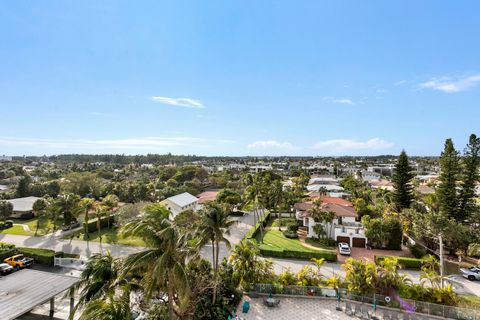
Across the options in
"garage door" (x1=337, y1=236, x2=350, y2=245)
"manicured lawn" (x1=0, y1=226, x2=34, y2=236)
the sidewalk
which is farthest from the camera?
"manicured lawn" (x1=0, y1=226, x2=34, y2=236)

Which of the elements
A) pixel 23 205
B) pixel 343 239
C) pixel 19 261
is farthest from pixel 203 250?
pixel 23 205

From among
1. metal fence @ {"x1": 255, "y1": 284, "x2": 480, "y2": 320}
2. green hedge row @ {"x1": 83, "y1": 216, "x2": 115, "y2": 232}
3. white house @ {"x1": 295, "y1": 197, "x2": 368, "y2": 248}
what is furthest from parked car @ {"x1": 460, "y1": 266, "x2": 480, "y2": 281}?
green hedge row @ {"x1": 83, "y1": 216, "x2": 115, "y2": 232}

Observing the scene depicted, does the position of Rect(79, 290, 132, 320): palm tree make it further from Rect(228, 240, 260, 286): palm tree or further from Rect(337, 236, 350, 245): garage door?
Rect(337, 236, 350, 245): garage door

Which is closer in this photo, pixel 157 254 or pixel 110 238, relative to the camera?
pixel 157 254

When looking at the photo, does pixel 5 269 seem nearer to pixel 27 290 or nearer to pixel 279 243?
pixel 27 290

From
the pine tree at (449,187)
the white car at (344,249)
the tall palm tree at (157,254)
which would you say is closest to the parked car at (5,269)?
the tall palm tree at (157,254)

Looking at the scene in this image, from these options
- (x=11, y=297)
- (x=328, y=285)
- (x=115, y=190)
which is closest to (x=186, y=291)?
(x=11, y=297)
